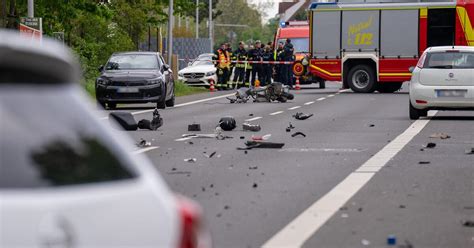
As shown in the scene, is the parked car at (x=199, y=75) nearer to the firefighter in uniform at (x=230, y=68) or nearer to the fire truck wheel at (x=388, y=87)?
the firefighter in uniform at (x=230, y=68)

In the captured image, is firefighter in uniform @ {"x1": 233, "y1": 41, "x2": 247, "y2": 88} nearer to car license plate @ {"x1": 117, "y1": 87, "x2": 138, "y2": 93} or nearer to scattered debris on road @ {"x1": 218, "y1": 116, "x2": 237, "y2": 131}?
car license plate @ {"x1": 117, "y1": 87, "x2": 138, "y2": 93}

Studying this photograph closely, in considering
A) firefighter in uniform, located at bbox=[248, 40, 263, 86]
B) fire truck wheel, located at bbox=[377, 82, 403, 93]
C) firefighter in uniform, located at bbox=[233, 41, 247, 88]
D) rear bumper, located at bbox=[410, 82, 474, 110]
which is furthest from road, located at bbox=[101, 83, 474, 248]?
firefighter in uniform, located at bbox=[248, 40, 263, 86]

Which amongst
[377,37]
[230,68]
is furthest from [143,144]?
[230,68]

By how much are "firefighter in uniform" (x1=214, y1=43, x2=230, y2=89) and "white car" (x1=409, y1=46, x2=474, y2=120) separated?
21.8 metres

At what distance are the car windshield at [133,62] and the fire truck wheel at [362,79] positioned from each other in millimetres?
12200

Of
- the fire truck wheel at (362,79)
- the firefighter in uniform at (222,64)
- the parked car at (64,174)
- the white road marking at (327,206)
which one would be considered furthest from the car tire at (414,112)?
the parked car at (64,174)

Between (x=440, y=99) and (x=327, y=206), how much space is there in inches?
615

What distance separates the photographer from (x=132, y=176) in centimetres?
423

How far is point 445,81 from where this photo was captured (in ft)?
87.9

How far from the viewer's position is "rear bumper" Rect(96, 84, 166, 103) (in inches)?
1288

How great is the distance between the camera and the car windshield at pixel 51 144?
397 centimetres

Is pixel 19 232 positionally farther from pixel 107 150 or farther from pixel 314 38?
pixel 314 38

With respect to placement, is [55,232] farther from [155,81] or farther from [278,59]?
[278,59]

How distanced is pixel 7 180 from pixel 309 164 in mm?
12259
